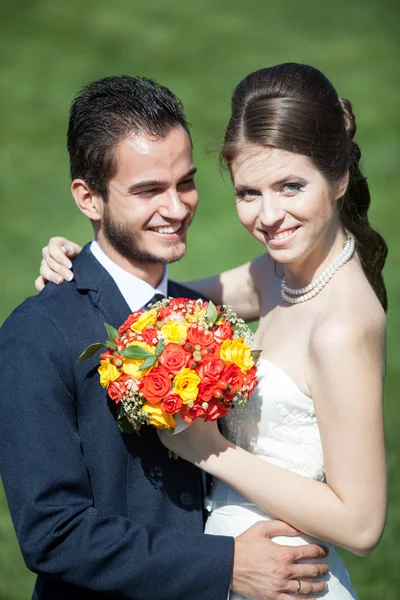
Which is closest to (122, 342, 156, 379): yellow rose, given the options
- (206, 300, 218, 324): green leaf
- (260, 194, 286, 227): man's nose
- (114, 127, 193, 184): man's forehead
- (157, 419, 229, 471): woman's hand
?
(206, 300, 218, 324): green leaf

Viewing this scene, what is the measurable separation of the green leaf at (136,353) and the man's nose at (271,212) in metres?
0.93

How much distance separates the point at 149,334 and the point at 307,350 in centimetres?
84

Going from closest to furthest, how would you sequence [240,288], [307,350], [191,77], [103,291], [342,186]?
[307,350], [103,291], [342,186], [240,288], [191,77]

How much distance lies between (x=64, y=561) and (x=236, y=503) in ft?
3.12

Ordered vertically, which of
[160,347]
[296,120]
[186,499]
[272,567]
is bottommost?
[272,567]

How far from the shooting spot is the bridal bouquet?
393cm

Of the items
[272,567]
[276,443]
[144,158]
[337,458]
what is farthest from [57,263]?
[272,567]

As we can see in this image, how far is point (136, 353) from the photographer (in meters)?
3.96

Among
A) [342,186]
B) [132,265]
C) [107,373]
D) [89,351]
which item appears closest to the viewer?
[107,373]

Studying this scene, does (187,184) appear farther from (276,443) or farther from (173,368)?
(276,443)

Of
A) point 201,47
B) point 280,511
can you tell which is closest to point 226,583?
point 280,511

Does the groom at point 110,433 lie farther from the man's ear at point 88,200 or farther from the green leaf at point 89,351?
the green leaf at point 89,351

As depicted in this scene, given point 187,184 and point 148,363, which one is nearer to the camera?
point 148,363

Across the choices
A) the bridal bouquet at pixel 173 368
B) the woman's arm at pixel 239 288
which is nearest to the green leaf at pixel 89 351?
the bridal bouquet at pixel 173 368
